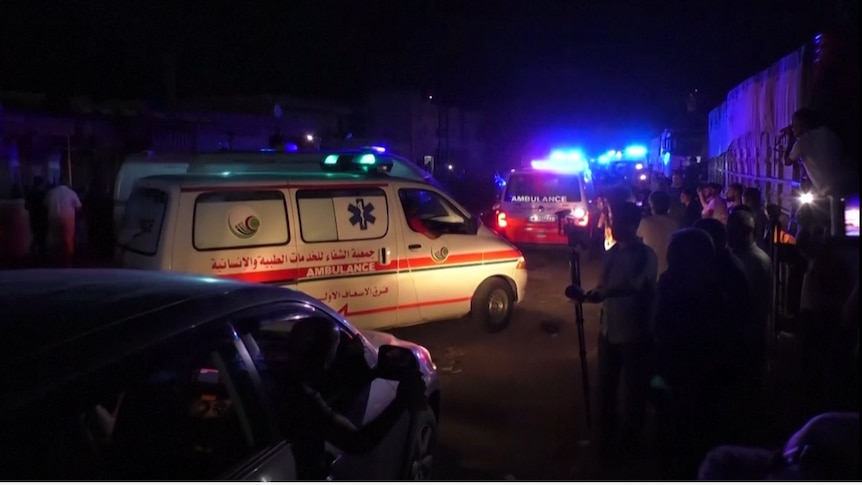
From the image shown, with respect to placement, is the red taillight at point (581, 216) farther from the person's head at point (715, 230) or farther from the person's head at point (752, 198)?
the person's head at point (715, 230)

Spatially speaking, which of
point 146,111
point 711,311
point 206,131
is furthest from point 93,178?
point 711,311

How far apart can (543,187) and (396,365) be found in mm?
12497

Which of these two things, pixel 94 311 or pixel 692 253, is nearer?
pixel 94 311

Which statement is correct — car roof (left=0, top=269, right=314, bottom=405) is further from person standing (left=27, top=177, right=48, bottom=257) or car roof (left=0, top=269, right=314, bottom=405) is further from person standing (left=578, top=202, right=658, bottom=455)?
person standing (left=27, top=177, right=48, bottom=257)

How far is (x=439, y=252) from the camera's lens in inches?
355

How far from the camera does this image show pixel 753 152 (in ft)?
39.2

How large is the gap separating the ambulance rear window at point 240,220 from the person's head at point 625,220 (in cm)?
339

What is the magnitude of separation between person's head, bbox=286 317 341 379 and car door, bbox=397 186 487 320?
4.94 metres

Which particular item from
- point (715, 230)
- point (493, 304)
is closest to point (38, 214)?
point (493, 304)

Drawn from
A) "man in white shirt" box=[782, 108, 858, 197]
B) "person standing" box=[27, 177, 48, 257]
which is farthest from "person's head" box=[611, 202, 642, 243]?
"person standing" box=[27, 177, 48, 257]

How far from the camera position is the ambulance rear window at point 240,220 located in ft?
23.6

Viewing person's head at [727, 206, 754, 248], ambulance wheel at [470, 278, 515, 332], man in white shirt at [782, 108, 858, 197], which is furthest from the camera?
ambulance wheel at [470, 278, 515, 332]

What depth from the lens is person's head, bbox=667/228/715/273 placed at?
4.50 metres

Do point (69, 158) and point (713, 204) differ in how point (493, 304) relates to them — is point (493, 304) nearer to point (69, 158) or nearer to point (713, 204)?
point (713, 204)
